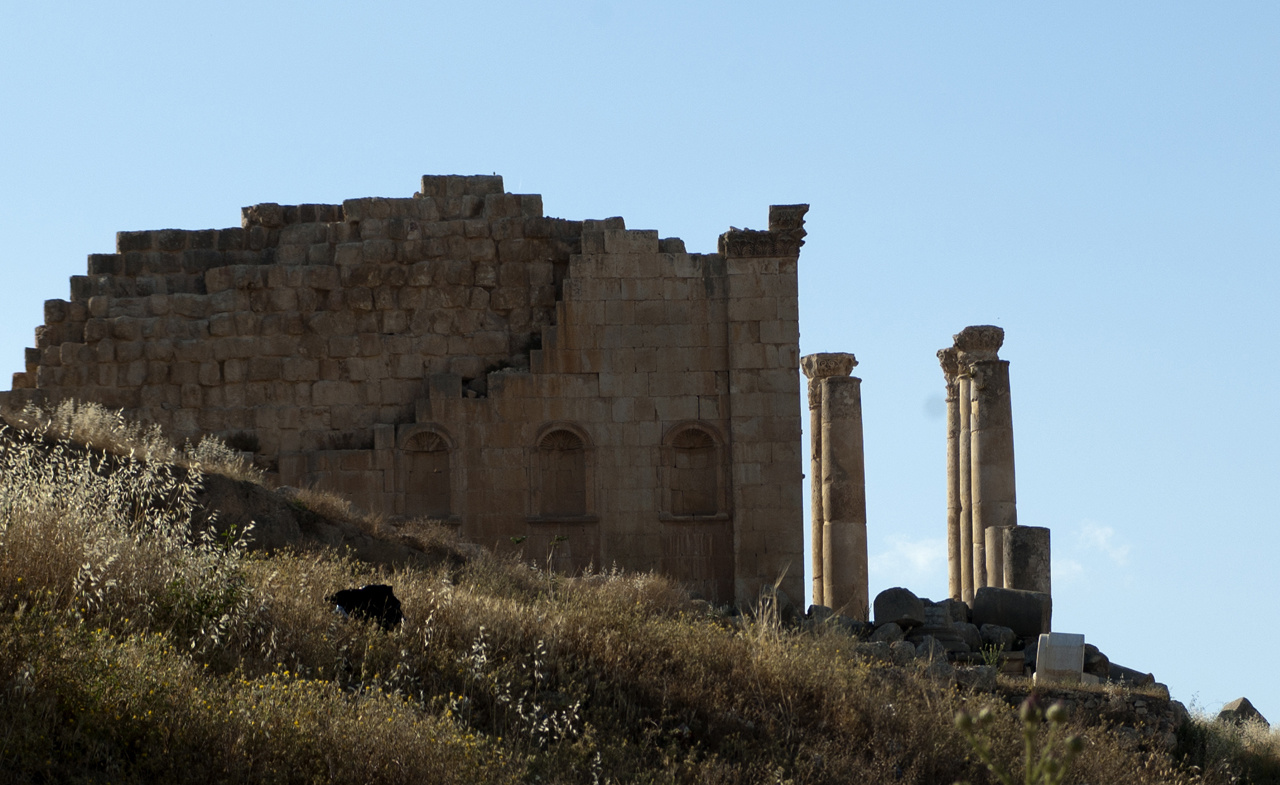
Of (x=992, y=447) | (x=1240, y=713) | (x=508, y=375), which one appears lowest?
(x=1240, y=713)

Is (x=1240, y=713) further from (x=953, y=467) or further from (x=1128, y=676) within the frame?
(x=953, y=467)

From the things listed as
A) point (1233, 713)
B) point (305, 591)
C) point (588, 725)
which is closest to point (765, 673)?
point (588, 725)

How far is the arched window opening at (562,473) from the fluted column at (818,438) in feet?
13.7

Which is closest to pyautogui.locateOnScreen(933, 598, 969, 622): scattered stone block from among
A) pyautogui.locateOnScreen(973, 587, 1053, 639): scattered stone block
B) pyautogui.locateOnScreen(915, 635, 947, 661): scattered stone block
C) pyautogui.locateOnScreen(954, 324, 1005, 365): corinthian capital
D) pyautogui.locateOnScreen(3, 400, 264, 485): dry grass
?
pyautogui.locateOnScreen(973, 587, 1053, 639): scattered stone block

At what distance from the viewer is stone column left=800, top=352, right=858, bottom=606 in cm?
2278

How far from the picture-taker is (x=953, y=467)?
24188 mm

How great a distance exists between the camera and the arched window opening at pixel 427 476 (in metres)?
19.5

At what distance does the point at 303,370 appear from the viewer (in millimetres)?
19859

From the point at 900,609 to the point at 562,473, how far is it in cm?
488

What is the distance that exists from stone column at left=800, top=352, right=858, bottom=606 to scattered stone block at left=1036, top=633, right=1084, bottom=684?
6606 millimetres

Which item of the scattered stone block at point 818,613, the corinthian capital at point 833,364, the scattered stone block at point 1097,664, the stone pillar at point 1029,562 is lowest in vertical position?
the scattered stone block at point 1097,664

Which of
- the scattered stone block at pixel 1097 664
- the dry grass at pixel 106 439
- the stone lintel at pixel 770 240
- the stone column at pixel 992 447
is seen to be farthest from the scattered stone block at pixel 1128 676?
the dry grass at pixel 106 439

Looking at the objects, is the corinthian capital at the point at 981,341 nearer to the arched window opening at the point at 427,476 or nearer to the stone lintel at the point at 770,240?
the stone lintel at the point at 770,240

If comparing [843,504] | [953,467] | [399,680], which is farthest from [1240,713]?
[399,680]
